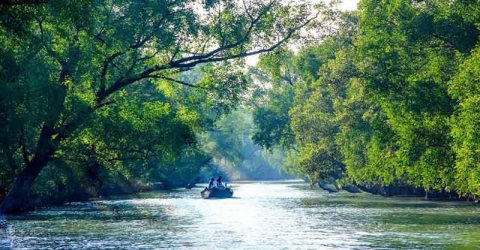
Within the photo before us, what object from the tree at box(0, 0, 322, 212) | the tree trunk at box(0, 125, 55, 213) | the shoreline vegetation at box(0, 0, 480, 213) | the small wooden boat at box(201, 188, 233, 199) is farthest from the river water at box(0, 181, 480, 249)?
the small wooden boat at box(201, 188, 233, 199)

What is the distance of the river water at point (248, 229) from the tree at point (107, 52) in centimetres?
548

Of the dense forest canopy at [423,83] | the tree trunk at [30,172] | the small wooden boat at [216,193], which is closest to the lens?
the dense forest canopy at [423,83]

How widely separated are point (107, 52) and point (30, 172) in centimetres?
888

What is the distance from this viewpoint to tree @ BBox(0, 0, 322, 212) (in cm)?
4031

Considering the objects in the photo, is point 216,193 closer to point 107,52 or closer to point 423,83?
point 423,83

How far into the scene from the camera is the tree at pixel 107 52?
40312 mm

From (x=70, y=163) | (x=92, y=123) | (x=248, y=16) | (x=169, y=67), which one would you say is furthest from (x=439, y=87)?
(x=70, y=163)

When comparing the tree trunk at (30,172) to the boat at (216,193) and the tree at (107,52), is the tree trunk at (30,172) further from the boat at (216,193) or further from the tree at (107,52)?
the boat at (216,193)

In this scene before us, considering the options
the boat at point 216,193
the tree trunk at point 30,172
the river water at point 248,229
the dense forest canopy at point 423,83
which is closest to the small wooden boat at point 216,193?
the boat at point 216,193

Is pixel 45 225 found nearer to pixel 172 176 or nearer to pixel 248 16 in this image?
pixel 248 16

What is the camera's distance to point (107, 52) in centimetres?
4147

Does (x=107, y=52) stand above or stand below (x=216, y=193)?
above

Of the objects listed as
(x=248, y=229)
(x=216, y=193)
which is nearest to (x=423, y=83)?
(x=248, y=229)

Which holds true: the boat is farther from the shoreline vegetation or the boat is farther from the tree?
the tree
